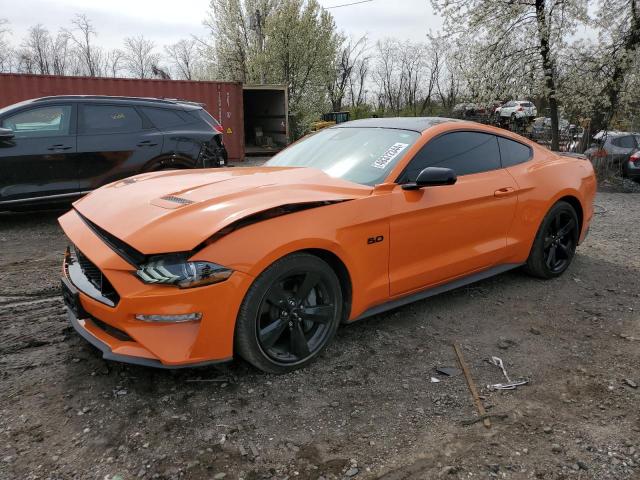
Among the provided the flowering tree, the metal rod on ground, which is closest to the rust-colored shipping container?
the flowering tree

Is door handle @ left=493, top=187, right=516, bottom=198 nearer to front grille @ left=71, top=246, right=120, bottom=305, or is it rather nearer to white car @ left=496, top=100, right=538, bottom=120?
front grille @ left=71, top=246, right=120, bottom=305

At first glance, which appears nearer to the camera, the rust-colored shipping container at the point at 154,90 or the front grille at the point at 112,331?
the front grille at the point at 112,331

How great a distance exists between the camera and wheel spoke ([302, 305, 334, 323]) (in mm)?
2927

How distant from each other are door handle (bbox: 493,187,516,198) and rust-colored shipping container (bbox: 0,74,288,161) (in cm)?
1267

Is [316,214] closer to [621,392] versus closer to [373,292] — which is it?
[373,292]

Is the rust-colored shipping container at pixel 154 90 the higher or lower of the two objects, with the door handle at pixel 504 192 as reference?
higher

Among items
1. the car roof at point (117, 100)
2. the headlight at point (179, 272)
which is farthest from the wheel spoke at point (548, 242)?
the car roof at point (117, 100)

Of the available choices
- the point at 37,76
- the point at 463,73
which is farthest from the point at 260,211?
the point at 463,73

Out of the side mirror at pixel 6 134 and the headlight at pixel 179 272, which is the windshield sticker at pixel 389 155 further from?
the side mirror at pixel 6 134

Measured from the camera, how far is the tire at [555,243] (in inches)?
178

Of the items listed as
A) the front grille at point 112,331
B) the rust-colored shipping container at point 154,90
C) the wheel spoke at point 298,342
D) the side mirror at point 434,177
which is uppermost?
the rust-colored shipping container at point 154,90

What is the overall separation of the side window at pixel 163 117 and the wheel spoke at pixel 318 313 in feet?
17.2

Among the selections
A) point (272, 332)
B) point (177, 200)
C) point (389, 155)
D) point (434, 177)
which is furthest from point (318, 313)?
point (389, 155)

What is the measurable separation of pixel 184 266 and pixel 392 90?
48.8 metres
